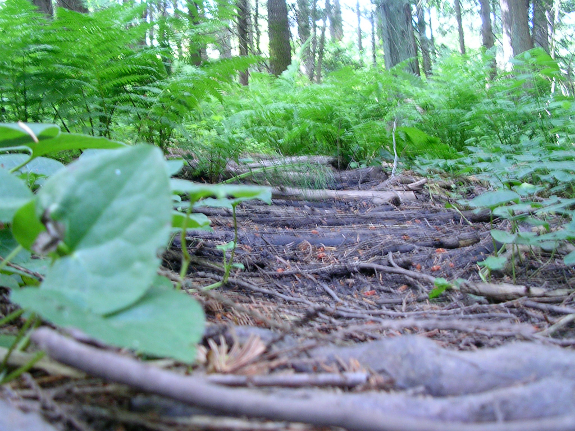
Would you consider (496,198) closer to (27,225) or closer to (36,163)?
(27,225)

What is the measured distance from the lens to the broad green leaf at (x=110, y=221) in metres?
0.63

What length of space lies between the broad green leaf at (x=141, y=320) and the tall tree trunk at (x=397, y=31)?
21.8 feet

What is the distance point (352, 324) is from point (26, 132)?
1022 millimetres

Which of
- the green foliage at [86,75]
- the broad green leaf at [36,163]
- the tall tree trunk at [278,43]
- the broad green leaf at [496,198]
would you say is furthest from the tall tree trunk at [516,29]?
the broad green leaf at [36,163]

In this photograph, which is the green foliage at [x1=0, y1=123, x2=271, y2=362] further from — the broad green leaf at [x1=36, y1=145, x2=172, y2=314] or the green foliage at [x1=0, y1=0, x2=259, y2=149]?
the green foliage at [x1=0, y1=0, x2=259, y2=149]

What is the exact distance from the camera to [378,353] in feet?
2.63

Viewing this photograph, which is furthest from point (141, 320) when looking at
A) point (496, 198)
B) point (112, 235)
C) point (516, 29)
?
point (516, 29)

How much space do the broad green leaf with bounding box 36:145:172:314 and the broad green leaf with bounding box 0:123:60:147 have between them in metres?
0.26

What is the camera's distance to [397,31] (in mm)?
6434

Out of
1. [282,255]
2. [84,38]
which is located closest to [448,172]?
[282,255]

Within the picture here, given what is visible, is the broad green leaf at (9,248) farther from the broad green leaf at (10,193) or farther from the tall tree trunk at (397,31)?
the tall tree trunk at (397,31)

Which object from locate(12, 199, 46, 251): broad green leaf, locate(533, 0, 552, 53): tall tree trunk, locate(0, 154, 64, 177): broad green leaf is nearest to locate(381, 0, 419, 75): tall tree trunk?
locate(533, 0, 552, 53): tall tree trunk

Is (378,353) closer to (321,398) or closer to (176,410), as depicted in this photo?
(321,398)

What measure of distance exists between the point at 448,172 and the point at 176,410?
12.6ft
